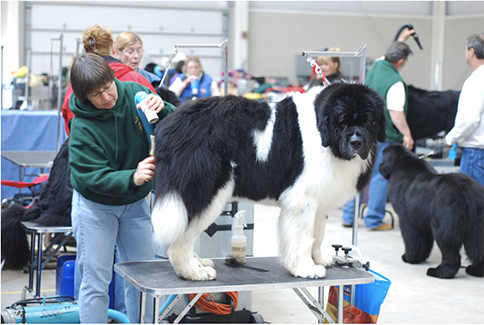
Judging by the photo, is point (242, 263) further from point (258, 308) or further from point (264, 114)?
point (258, 308)

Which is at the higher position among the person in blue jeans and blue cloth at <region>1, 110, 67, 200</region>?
the person in blue jeans

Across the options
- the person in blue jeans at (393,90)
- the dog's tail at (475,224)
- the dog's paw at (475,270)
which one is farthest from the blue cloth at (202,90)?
the dog's paw at (475,270)

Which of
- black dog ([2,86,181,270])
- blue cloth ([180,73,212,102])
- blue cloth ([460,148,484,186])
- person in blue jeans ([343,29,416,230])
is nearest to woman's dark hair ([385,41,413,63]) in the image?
person in blue jeans ([343,29,416,230])

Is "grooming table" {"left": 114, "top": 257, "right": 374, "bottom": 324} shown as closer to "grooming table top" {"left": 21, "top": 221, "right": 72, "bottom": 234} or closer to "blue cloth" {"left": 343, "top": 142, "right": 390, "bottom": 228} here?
"grooming table top" {"left": 21, "top": 221, "right": 72, "bottom": 234}

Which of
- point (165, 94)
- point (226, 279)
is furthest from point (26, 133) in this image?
point (226, 279)

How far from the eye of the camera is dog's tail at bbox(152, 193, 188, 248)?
2.12 m

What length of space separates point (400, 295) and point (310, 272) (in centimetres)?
216

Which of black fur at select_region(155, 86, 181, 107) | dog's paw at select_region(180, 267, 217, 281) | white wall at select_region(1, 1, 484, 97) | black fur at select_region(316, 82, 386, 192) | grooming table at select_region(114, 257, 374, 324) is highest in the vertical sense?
white wall at select_region(1, 1, 484, 97)

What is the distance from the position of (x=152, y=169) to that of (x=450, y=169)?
5.60m

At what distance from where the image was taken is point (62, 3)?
15.8 metres

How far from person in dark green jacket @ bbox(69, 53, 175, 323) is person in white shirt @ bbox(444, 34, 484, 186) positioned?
10.3 feet

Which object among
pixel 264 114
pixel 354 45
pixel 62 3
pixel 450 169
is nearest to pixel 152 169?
pixel 264 114

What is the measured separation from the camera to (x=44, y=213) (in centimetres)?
380

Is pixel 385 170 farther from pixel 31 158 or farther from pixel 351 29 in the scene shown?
pixel 351 29
